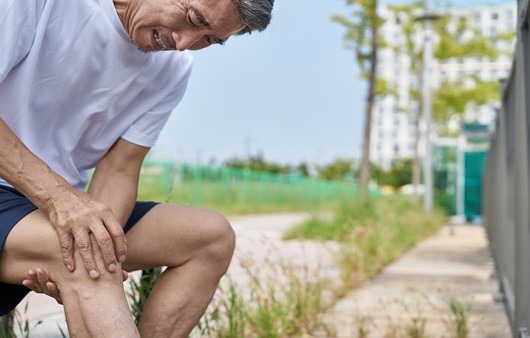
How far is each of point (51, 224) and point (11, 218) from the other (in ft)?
0.43

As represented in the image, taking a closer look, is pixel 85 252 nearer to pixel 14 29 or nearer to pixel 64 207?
pixel 64 207

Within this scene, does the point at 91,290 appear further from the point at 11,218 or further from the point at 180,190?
the point at 180,190

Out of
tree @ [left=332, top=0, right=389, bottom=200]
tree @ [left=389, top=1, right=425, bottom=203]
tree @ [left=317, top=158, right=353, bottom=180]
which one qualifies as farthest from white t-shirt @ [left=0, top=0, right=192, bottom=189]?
tree @ [left=317, top=158, right=353, bottom=180]

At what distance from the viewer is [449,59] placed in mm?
25047

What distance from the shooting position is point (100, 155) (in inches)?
101

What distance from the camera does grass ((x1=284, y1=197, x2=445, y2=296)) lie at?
7.20 metres

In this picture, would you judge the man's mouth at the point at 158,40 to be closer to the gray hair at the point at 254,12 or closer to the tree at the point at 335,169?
the gray hair at the point at 254,12

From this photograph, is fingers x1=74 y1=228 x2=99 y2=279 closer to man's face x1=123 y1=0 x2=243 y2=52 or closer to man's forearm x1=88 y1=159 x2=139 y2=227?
man's forearm x1=88 y1=159 x2=139 y2=227

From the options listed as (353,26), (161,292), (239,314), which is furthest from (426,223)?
(161,292)

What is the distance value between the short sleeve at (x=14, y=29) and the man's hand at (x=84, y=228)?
1.06ft

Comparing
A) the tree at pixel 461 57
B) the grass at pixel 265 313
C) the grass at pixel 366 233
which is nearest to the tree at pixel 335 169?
the tree at pixel 461 57

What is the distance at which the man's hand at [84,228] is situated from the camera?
2.02 meters

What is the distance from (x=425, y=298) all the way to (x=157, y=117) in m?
2.42

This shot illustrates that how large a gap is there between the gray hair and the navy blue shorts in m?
0.68
